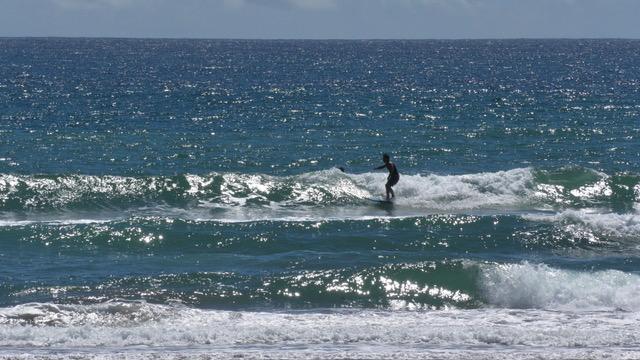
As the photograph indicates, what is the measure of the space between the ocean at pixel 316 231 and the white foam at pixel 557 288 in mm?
48

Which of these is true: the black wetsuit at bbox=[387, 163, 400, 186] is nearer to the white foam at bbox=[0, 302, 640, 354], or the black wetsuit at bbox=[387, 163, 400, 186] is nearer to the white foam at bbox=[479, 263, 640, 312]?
the white foam at bbox=[479, 263, 640, 312]

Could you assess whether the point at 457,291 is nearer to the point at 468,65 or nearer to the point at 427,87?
the point at 427,87

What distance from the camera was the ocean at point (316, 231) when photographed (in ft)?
48.5

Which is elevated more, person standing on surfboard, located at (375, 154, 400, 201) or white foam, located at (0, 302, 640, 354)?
person standing on surfboard, located at (375, 154, 400, 201)

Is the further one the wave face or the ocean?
the wave face

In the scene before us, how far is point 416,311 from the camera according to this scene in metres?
17.0

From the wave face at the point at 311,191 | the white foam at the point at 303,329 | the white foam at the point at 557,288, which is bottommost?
the white foam at the point at 303,329

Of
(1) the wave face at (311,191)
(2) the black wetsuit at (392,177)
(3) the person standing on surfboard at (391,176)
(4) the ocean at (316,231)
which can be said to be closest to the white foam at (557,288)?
(4) the ocean at (316,231)

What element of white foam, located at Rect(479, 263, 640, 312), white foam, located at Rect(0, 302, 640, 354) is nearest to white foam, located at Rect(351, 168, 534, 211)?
white foam, located at Rect(479, 263, 640, 312)

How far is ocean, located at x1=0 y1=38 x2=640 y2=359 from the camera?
14.8 meters

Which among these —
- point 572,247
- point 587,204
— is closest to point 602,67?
point 587,204

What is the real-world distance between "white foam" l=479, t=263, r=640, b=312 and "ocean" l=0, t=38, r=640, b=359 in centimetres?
5

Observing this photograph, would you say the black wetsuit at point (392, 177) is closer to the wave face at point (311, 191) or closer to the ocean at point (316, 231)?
the wave face at point (311, 191)

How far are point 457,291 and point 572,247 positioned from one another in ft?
16.0
